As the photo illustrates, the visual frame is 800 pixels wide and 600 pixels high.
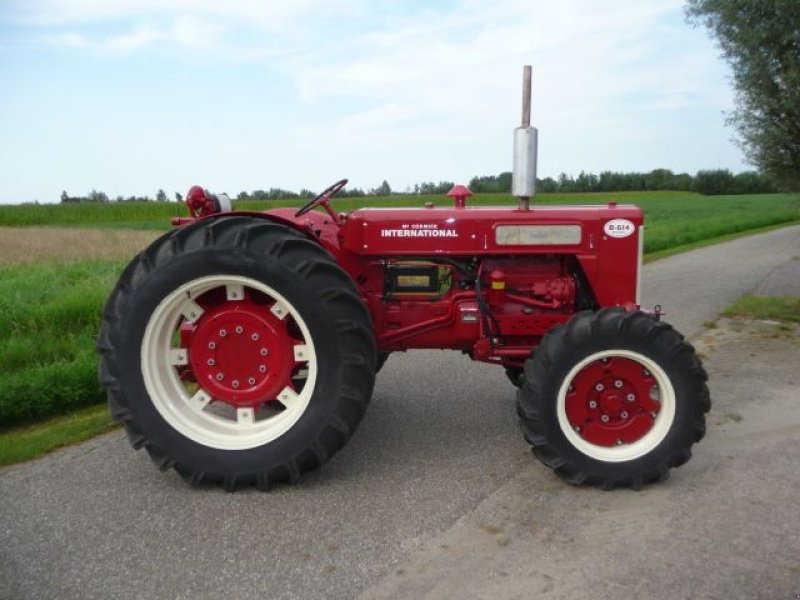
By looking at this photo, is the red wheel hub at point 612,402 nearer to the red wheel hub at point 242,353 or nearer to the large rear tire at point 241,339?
the large rear tire at point 241,339

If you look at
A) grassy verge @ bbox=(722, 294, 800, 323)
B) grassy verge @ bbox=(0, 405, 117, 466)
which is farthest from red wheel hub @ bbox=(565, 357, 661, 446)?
grassy verge @ bbox=(722, 294, 800, 323)

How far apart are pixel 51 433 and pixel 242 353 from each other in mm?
Answer: 1646

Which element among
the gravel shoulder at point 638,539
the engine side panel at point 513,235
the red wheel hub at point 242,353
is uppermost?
the engine side panel at point 513,235

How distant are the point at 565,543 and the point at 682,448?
1.01 meters

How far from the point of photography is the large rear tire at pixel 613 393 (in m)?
3.93

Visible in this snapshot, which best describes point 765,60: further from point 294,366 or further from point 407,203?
point 407,203

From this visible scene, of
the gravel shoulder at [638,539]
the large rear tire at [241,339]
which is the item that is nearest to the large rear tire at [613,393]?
the gravel shoulder at [638,539]

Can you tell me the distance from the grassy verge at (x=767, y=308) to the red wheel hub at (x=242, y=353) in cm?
680

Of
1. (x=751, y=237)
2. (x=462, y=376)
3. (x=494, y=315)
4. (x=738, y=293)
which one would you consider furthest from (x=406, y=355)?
(x=751, y=237)

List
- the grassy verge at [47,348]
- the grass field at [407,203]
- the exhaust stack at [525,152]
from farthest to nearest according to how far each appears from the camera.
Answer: the grass field at [407,203]
the grassy verge at [47,348]
the exhaust stack at [525,152]

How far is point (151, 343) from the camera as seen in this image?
157 inches

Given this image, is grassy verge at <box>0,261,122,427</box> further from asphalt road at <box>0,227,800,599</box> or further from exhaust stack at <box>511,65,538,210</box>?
exhaust stack at <box>511,65,538,210</box>

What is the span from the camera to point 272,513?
3691 mm

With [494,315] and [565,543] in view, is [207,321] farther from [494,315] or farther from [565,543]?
[565,543]
